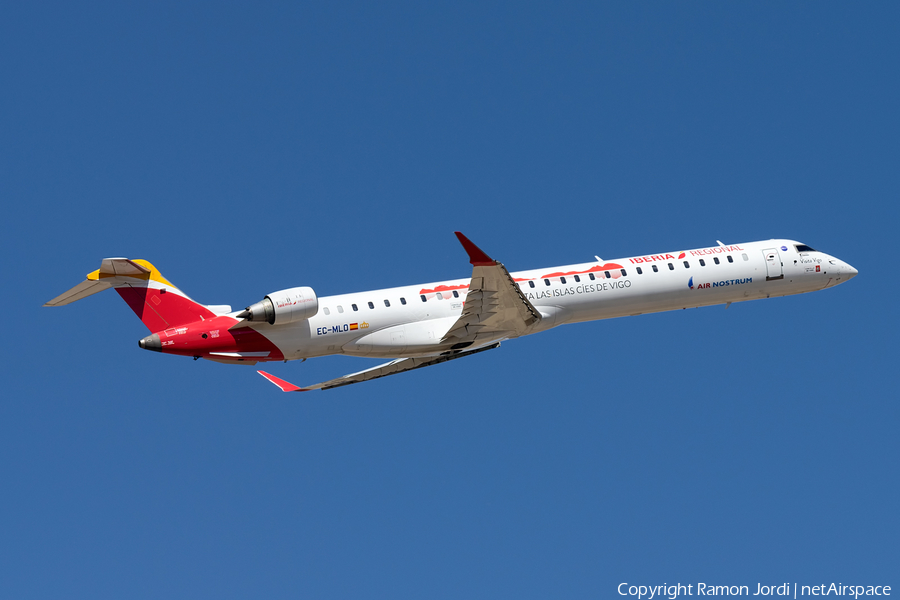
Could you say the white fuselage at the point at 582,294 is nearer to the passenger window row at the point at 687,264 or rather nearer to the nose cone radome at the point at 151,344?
the passenger window row at the point at 687,264

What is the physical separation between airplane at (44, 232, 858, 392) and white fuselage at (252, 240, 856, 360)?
0.04 metres

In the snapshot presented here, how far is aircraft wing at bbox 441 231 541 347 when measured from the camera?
1321 inches

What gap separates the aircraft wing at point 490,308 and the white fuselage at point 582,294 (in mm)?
684

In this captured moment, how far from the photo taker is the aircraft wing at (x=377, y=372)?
37688mm

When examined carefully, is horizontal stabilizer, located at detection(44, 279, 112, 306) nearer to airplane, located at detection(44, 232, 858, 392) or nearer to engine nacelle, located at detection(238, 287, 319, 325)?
airplane, located at detection(44, 232, 858, 392)

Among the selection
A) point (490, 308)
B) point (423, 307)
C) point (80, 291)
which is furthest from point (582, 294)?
point (80, 291)

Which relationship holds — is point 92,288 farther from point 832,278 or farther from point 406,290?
point 832,278

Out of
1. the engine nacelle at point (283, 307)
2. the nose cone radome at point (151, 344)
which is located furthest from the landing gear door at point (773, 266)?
the nose cone radome at point (151, 344)

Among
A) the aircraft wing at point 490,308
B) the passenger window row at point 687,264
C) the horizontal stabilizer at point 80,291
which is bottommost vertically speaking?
the horizontal stabilizer at point 80,291

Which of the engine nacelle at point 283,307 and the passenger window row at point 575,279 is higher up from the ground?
the passenger window row at point 575,279

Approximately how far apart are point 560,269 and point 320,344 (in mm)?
9033

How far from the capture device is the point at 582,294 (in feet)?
124

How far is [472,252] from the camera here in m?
32.6

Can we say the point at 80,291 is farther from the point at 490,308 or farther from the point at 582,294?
the point at 582,294
